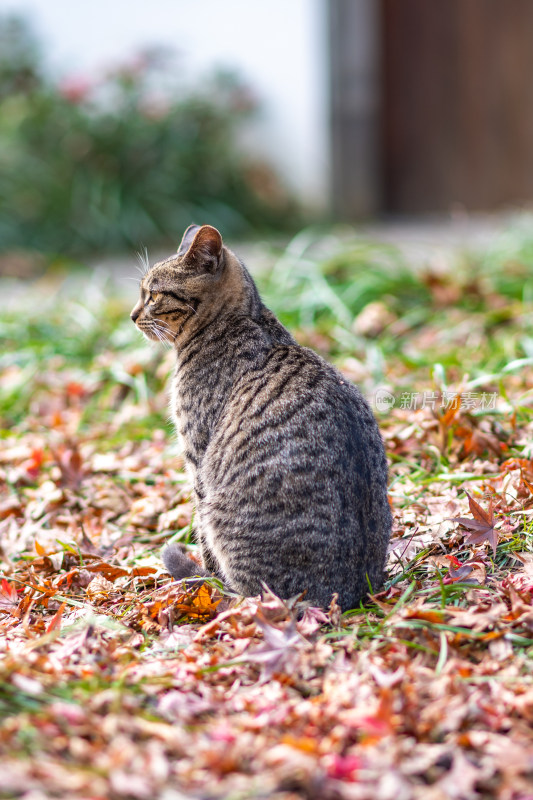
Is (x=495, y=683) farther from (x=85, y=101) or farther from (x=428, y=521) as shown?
(x=85, y=101)

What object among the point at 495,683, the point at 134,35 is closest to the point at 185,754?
the point at 495,683

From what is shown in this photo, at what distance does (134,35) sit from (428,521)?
22.4 ft

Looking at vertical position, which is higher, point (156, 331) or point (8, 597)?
point (156, 331)

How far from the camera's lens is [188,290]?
2564 millimetres

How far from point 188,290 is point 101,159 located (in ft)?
17.7

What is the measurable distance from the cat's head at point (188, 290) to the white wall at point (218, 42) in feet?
19.2

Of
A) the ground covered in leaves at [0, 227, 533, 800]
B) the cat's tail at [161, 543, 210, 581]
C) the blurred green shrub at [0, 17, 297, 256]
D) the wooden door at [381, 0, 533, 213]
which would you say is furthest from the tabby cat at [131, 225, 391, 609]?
the wooden door at [381, 0, 533, 213]

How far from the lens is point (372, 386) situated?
3680 millimetres

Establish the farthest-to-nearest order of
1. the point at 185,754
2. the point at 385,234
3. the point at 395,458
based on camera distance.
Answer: the point at 385,234
the point at 395,458
the point at 185,754

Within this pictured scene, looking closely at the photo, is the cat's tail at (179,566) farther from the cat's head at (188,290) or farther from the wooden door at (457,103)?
the wooden door at (457,103)

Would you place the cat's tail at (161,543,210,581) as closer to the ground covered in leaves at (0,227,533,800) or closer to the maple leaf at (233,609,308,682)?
the ground covered in leaves at (0,227,533,800)

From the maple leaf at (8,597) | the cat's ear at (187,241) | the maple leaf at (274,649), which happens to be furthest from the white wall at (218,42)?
the maple leaf at (274,649)

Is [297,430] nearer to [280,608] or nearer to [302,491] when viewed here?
[302,491]

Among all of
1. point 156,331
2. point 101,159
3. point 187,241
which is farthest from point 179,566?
point 101,159
